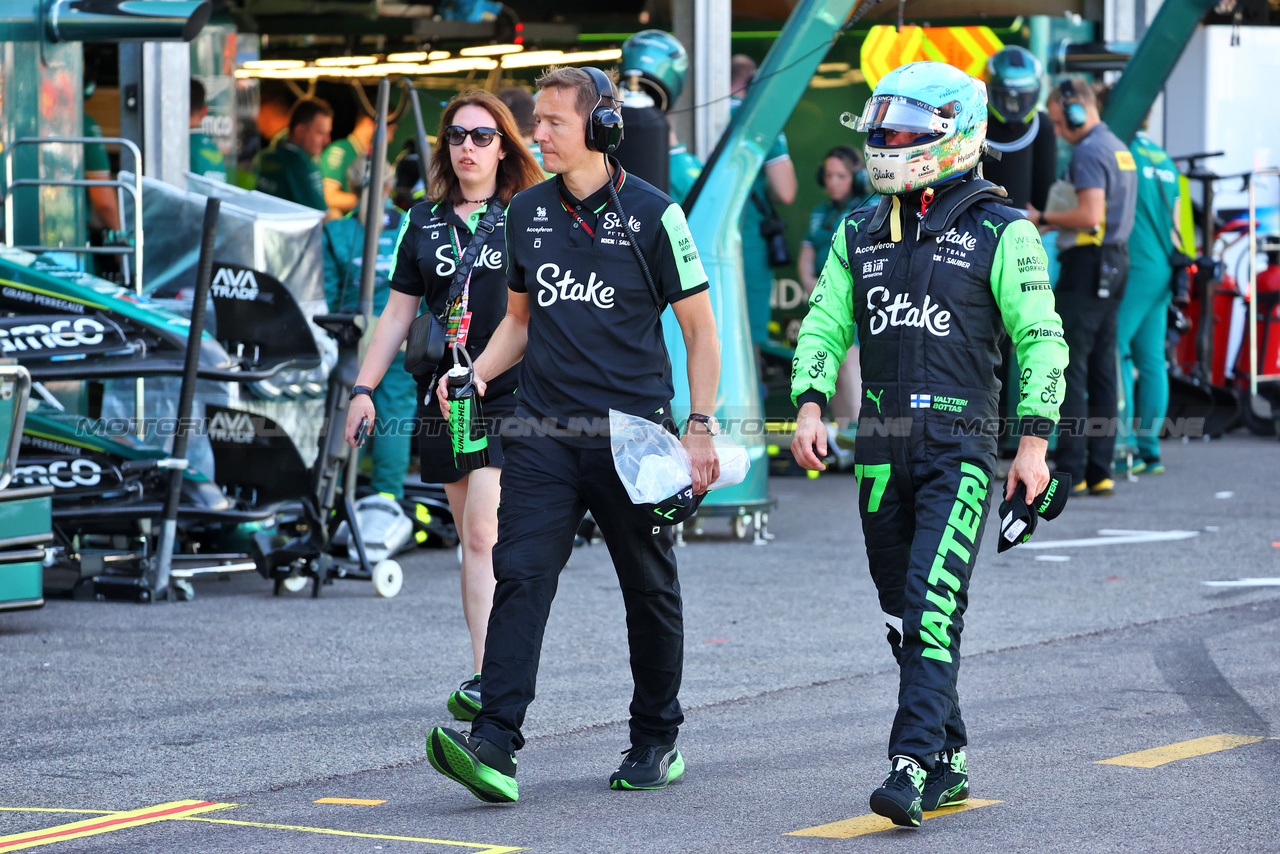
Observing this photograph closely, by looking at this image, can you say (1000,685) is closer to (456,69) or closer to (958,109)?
(958,109)

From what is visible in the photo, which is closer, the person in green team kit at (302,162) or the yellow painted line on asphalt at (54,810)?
the yellow painted line on asphalt at (54,810)

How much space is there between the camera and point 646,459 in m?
4.35

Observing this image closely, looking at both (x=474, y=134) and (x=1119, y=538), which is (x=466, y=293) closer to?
(x=474, y=134)

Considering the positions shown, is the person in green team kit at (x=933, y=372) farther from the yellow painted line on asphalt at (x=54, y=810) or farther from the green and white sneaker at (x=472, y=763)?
the yellow painted line on asphalt at (x=54, y=810)

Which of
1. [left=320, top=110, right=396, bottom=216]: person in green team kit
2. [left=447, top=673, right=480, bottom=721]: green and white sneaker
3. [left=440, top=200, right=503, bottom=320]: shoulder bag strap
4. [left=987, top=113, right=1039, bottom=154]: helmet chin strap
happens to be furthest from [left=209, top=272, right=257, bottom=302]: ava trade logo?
[left=987, top=113, right=1039, bottom=154]: helmet chin strap

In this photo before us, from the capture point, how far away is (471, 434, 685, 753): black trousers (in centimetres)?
429

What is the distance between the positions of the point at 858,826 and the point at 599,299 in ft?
4.77

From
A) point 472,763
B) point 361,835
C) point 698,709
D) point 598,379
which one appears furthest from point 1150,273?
point 361,835

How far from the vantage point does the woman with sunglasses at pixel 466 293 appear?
5.40 metres

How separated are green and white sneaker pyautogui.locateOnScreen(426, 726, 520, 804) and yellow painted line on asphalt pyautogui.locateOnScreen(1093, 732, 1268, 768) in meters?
1.65

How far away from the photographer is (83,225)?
9922 millimetres

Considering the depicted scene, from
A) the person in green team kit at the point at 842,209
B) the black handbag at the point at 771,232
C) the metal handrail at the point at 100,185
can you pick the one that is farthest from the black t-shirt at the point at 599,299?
the black handbag at the point at 771,232

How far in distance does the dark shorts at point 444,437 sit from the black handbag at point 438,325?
15 centimetres

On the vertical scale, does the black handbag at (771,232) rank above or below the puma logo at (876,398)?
above
